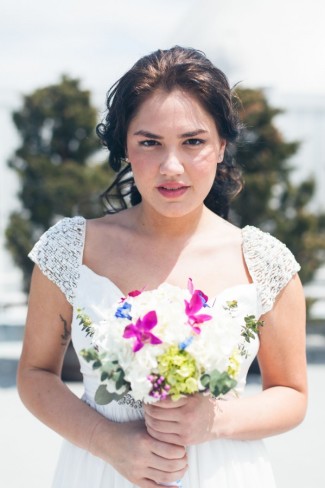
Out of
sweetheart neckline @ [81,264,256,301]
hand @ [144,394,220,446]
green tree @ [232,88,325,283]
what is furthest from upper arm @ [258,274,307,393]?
green tree @ [232,88,325,283]

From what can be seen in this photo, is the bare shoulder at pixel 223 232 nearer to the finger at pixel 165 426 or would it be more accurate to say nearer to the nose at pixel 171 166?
the nose at pixel 171 166

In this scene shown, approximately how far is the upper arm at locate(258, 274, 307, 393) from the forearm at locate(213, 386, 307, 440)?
37 millimetres

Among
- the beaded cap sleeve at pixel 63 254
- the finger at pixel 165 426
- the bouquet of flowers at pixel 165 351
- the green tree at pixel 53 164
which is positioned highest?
the green tree at pixel 53 164

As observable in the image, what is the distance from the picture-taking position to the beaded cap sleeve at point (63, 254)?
88.9 inches

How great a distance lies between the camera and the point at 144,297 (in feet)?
6.23

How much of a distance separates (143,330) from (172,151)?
525mm

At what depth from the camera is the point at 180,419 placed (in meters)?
1.92

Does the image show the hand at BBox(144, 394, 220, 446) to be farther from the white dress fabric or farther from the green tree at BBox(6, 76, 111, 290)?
the green tree at BBox(6, 76, 111, 290)

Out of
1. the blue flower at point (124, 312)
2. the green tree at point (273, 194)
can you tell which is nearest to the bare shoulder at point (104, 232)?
the blue flower at point (124, 312)

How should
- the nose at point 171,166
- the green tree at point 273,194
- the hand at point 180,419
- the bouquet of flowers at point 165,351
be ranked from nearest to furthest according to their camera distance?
the bouquet of flowers at point 165,351 < the hand at point 180,419 < the nose at point 171,166 < the green tree at point 273,194

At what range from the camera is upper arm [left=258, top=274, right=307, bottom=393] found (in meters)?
2.25

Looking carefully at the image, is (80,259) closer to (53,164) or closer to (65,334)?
(65,334)

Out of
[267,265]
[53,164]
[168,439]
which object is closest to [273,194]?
[53,164]

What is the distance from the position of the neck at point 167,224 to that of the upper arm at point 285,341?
33 cm
